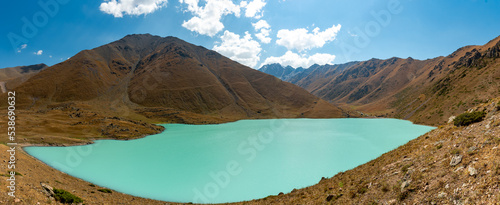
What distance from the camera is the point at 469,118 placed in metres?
15.6

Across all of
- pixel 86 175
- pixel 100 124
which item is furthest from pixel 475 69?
pixel 100 124

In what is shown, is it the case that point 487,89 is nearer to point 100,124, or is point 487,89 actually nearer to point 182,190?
point 182,190

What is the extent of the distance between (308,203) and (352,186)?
3.61m

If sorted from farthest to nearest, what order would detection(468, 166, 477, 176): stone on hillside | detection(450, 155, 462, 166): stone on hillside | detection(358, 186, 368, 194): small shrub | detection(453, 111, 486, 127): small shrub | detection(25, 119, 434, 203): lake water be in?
detection(25, 119, 434, 203): lake water → detection(453, 111, 486, 127): small shrub → detection(358, 186, 368, 194): small shrub → detection(450, 155, 462, 166): stone on hillside → detection(468, 166, 477, 176): stone on hillside

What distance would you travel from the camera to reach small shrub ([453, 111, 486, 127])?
A: 14908 millimetres

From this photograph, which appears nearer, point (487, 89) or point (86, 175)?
point (86, 175)

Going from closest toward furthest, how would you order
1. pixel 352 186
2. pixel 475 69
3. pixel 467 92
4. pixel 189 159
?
1. pixel 352 186
2. pixel 189 159
3. pixel 467 92
4. pixel 475 69

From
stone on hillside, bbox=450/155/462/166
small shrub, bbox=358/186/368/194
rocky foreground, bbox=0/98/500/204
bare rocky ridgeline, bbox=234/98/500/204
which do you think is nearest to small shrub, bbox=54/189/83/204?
rocky foreground, bbox=0/98/500/204

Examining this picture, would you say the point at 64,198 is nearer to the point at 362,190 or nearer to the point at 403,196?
the point at 362,190

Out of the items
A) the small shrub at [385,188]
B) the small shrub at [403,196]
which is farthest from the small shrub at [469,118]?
the small shrub at [403,196]

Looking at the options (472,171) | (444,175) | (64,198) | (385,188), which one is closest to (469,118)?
(444,175)

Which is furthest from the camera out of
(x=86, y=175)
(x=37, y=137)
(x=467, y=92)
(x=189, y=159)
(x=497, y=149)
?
(x=467, y=92)

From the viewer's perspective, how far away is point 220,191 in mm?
27125

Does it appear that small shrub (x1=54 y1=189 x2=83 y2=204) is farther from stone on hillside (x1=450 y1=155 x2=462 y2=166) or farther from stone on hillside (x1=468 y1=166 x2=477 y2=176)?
stone on hillside (x1=450 y1=155 x2=462 y2=166)
